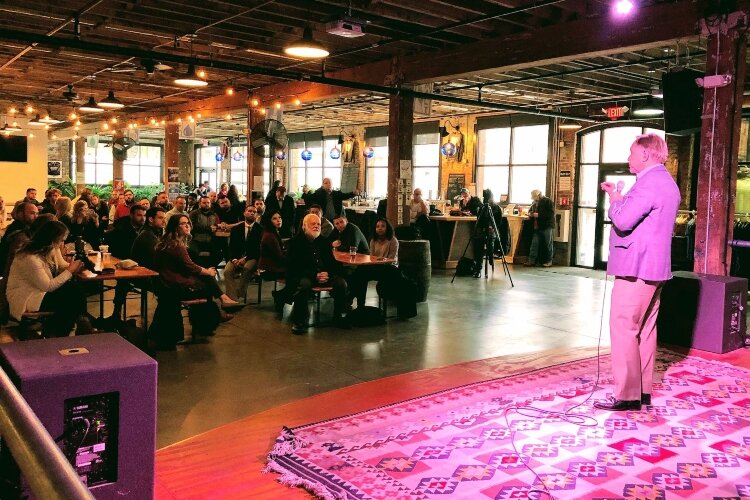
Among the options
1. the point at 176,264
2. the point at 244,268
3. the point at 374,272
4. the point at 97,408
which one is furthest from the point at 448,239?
the point at 97,408

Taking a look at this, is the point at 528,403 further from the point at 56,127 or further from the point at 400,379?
the point at 56,127

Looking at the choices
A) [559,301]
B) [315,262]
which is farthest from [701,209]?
[315,262]

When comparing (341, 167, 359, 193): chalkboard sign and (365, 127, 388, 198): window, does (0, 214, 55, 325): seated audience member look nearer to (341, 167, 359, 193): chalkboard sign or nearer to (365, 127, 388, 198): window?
(365, 127, 388, 198): window

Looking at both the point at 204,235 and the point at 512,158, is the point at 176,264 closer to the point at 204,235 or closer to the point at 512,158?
the point at 204,235

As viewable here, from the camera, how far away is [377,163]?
20375 mm

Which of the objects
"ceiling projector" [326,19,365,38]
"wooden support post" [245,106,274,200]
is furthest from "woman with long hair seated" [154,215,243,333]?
"wooden support post" [245,106,274,200]

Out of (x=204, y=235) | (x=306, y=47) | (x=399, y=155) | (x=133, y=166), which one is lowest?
(x=204, y=235)

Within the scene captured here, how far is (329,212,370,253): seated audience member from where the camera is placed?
25.6 feet

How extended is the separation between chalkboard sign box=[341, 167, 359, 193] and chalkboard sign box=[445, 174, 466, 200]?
4205mm

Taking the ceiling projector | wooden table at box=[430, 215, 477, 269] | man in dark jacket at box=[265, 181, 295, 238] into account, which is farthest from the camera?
wooden table at box=[430, 215, 477, 269]

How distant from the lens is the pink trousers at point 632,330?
3.82 meters

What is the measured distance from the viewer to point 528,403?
414cm

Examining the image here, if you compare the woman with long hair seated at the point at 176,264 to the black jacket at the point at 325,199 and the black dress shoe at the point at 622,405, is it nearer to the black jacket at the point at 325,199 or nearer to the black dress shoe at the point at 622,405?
the black dress shoe at the point at 622,405

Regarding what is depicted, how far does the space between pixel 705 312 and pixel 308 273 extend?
3744 millimetres
